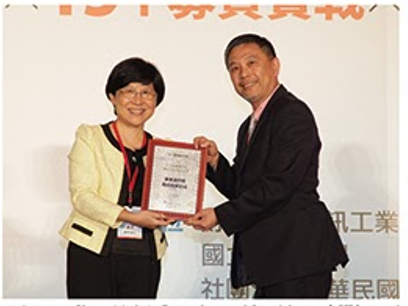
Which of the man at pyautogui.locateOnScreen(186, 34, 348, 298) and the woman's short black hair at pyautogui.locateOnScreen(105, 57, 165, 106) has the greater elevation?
the woman's short black hair at pyautogui.locateOnScreen(105, 57, 165, 106)

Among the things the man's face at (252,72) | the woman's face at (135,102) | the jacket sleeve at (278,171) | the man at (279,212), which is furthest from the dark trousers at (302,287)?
the woman's face at (135,102)

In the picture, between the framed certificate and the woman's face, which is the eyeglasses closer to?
the woman's face

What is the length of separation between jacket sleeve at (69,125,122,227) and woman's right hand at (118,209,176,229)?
0.10 ft

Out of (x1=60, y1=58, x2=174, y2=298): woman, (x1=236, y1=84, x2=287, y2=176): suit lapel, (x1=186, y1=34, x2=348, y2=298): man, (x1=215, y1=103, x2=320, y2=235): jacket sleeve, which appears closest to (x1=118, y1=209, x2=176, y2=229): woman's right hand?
(x1=60, y1=58, x2=174, y2=298): woman

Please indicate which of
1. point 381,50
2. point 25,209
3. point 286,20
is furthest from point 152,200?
point 381,50

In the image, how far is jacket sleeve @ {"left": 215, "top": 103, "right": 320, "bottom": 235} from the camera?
2.41m

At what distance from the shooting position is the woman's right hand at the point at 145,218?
2.52m

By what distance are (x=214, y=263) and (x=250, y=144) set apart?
650mm

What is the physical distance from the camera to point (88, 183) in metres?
2.56

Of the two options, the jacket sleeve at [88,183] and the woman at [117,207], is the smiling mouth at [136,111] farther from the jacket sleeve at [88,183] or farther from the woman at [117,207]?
the jacket sleeve at [88,183]

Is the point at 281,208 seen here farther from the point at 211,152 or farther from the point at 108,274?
the point at 108,274

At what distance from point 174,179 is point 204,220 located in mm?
196

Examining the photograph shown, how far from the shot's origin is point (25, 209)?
287cm
